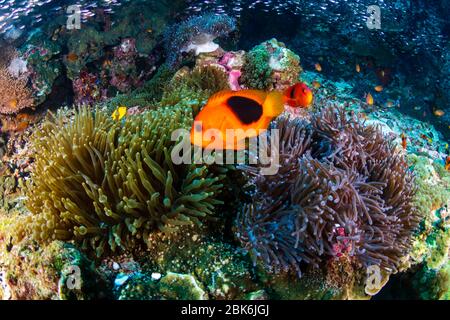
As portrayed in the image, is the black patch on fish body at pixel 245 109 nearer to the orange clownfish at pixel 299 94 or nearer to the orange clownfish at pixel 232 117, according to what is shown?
the orange clownfish at pixel 232 117

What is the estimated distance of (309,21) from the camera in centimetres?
1526

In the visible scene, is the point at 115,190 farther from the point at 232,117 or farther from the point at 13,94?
the point at 13,94

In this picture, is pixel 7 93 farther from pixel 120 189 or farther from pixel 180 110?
pixel 120 189

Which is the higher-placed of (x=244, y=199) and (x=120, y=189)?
(x=120, y=189)

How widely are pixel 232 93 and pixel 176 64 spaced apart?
5.01 metres

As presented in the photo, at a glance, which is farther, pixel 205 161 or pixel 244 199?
pixel 244 199

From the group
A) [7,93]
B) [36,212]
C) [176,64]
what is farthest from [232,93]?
[7,93]

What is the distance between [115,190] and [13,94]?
6.96m

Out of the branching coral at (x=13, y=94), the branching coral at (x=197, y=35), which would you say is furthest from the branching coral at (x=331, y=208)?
the branching coral at (x=13, y=94)

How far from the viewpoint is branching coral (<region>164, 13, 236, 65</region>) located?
22.7 ft

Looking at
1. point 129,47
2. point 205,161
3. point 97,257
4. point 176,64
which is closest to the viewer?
point 97,257

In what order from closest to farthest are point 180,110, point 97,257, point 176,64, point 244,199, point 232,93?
1. point 232,93
2. point 97,257
3. point 244,199
4. point 180,110
5. point 176,64

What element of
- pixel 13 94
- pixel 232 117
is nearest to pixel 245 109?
pixel 232 117

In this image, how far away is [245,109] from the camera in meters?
2.56
